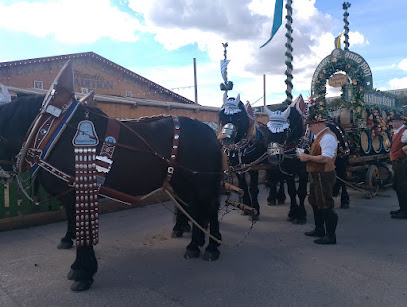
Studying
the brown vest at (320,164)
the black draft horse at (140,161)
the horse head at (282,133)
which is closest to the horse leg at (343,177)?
the horse head at (282,133)

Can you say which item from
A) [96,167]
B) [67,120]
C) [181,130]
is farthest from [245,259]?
[67,120]

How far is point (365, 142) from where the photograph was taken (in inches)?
315

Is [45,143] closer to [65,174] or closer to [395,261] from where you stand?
[65,174]

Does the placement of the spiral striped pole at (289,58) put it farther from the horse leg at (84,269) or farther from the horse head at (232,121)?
the horse leg at (84,269)

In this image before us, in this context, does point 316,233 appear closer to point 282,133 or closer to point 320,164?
point 320,164

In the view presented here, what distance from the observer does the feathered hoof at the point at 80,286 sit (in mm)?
3137

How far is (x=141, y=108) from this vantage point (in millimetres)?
8328

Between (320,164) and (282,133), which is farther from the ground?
(282,133)

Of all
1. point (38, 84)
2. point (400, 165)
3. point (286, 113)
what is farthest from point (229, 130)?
point (38, 84)

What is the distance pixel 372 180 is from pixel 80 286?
7332mm

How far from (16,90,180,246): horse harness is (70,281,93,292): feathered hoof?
384mm

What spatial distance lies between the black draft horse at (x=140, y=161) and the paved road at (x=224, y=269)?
31cm

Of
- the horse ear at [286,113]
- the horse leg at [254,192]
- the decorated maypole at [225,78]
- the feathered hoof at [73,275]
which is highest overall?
the decorated maypole at [225,78]

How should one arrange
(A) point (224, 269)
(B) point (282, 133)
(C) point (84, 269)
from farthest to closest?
1. (B) point (282, 133)
2. (A) point (224, 269)
3. (C) point (84, 269)
